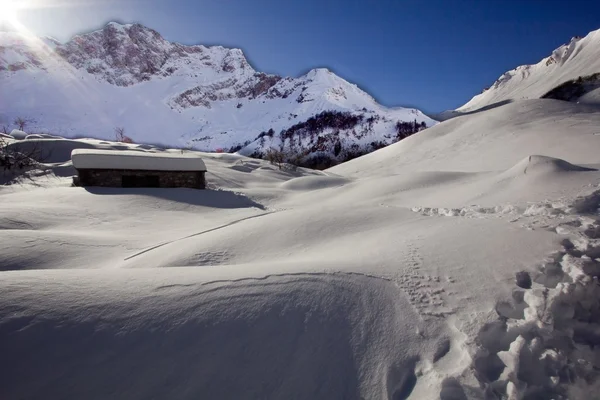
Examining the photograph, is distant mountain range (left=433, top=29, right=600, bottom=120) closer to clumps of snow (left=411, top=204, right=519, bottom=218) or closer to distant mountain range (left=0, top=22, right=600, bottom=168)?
distant mountain range (left=0, top=22, right=600, bottom=168)

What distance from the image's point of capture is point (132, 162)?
56.6 feet

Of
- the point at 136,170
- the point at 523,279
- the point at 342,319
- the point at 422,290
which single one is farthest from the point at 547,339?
the point at 136,170

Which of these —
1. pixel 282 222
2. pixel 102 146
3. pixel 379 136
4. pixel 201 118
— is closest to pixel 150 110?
pixel 201 118

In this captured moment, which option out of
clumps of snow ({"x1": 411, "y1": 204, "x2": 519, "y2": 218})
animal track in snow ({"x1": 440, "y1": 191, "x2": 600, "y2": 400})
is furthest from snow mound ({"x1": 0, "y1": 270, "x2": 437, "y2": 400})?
clumps of snow ({"x1": 411, "y1": 204, "x2": 519, "y2": 218})

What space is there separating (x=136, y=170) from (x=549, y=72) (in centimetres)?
12429

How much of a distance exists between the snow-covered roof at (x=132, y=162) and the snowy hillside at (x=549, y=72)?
66.8m

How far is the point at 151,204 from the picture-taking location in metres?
13.2

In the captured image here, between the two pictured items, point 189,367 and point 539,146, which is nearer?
point 189,367

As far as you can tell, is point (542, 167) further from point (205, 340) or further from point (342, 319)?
point (205, 340)

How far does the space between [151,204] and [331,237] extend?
9992 mm

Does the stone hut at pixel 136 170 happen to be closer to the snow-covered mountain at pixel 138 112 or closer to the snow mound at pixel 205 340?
the snow mound at pixel 205 340

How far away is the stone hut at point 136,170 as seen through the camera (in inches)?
648

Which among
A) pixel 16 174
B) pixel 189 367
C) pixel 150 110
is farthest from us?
pixel 150 110

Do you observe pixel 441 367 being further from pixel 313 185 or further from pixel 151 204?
pixel 313 185
